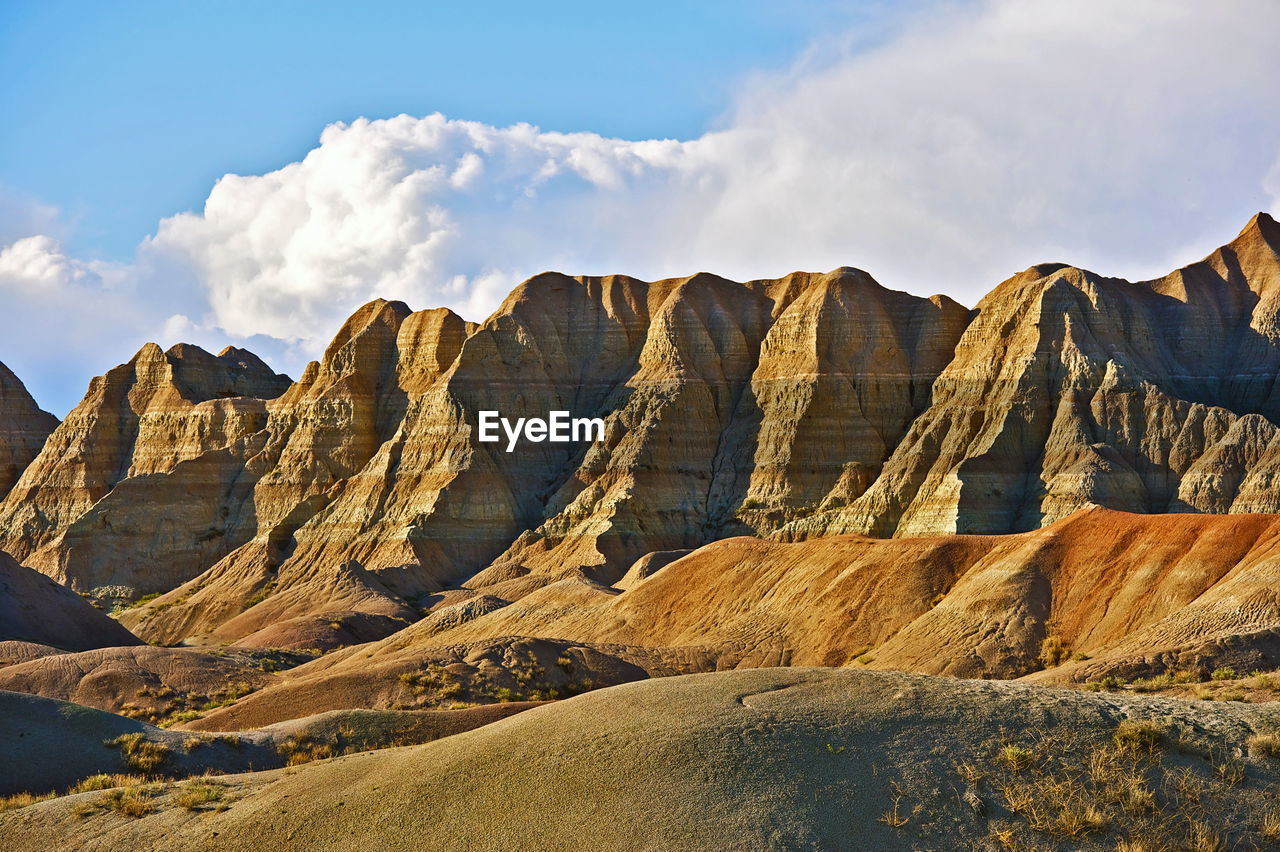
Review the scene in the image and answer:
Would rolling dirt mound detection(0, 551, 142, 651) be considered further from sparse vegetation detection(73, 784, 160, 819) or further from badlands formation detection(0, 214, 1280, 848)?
sparse vegetation detection(73, 784, 160, 819)

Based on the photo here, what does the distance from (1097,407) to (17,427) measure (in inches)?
4232

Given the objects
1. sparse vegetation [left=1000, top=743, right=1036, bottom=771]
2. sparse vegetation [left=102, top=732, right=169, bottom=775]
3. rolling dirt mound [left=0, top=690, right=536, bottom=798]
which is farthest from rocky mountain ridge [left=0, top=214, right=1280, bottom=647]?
sparse vegetation [left=1000, top=743, right=1036, bottom=771]

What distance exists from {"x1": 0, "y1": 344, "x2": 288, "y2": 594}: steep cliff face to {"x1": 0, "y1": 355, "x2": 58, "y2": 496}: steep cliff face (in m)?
5.48

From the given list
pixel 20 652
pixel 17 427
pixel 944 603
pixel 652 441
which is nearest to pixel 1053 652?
pixel 944 603


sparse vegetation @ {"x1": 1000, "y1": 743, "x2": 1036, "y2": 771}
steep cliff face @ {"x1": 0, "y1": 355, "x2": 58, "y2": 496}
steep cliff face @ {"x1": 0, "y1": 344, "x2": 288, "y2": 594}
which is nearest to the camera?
sparse vegetation @ {"x1": 1000, "y1": 743, "x2": 1036, "y2": 771}

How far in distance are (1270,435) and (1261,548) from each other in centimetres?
4179

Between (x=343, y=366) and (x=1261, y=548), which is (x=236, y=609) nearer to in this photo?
(x=343, y=366)

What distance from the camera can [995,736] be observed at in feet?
55.7

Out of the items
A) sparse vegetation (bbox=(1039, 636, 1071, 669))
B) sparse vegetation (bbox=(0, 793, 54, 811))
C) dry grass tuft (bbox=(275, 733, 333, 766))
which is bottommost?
sparse vegetation (bbox=(1039, 636, 1071, 669))

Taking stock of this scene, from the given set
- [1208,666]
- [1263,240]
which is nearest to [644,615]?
[1208,666]

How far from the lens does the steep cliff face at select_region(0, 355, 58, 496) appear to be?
127 m

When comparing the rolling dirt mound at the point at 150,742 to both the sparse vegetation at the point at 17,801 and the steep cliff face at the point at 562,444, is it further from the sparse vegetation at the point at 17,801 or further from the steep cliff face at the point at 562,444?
the steep cliff face at the point at 562,444

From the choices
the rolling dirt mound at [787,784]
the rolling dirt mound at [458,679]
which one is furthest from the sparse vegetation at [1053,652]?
the rolling dirt mound at [787,784]

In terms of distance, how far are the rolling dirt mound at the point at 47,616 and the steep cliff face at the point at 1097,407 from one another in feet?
148
